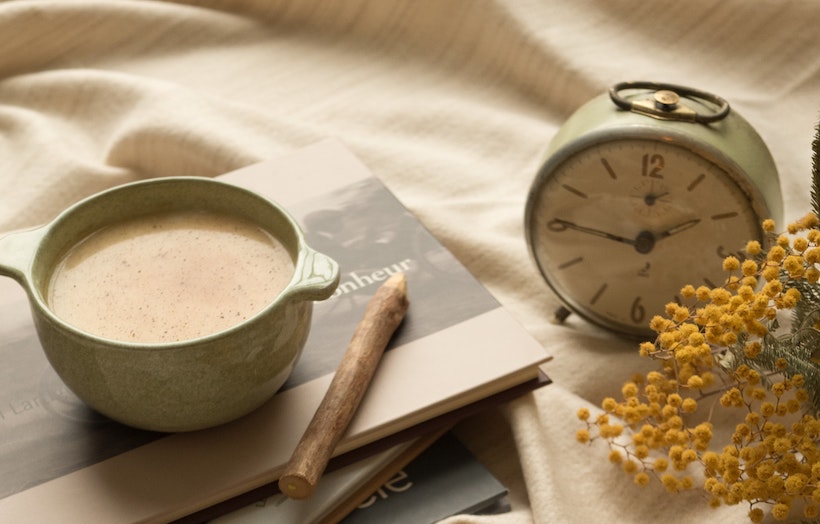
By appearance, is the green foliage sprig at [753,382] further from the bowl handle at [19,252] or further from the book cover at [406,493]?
the bowl handle at [19,252]

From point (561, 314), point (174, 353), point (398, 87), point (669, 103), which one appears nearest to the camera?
point (174, 353)

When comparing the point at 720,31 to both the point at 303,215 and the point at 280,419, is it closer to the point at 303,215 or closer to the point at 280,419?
the point at 303,215

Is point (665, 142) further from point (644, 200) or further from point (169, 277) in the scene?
point (169, 277)

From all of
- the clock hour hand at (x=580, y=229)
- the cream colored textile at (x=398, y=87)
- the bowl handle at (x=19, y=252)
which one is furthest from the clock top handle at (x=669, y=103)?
the bowl handle at (x=19, y=252)

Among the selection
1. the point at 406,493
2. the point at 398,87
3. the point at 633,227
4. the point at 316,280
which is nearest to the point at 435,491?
the point at 406,493

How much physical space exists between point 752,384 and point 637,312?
237 millimetres

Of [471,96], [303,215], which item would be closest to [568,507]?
[303,215]

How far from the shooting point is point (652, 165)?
914 mm

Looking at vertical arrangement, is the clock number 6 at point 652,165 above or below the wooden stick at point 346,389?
above

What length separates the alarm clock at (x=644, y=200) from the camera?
0.90 meters

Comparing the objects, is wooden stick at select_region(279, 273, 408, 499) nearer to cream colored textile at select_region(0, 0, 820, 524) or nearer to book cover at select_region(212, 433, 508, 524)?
book cover at select_region(212, 433, 508, 524)

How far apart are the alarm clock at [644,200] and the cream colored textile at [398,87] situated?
0.07 metres

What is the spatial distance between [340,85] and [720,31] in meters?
0.47

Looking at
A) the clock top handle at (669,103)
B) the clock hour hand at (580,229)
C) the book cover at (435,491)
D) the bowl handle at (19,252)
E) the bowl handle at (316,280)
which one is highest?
the clock top handle at (669,103)
